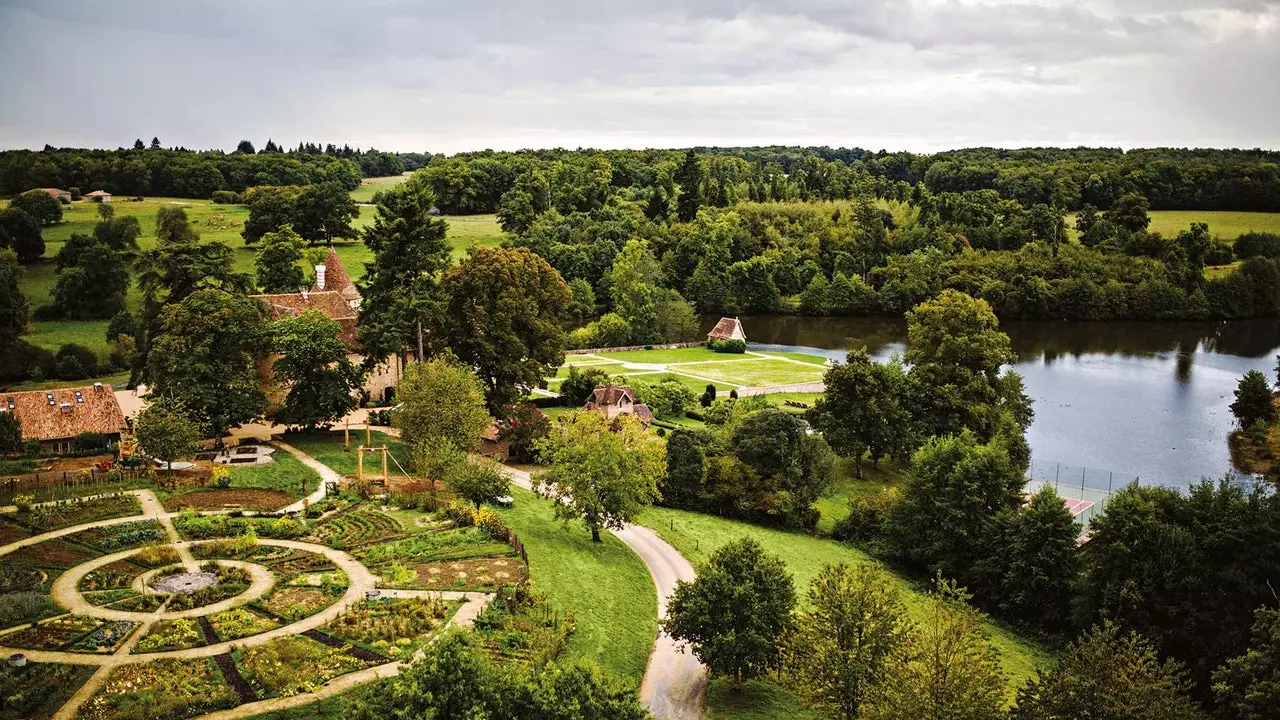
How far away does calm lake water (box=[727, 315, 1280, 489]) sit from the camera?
2072 inches

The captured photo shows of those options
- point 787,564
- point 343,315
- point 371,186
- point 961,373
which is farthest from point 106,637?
point 371,186

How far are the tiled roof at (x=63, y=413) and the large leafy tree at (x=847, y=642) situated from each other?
3268 centimetres

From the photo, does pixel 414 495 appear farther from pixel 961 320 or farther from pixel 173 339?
pixel 961 320

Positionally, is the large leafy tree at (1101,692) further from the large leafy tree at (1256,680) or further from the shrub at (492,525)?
the shrub at (492,525)

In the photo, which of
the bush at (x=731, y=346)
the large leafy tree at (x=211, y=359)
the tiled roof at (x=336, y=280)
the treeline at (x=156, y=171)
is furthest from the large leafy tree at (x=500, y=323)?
the treeline at (x=156, y=171)

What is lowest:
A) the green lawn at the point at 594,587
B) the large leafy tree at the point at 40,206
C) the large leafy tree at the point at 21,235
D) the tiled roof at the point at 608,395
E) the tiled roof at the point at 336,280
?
the green lawn at the point at 594,587

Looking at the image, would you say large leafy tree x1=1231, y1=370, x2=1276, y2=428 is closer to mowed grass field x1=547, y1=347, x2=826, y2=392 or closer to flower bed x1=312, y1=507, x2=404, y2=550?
mowed grass field x1=547, y1=347, x2=826, y2=392

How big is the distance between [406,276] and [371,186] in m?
97.7

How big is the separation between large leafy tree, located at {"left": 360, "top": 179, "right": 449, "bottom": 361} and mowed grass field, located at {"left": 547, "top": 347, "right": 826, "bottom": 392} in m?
16.0

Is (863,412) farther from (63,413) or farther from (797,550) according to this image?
(63,413)

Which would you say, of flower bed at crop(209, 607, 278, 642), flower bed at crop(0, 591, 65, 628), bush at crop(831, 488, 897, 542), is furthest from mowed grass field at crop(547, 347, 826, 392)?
flower bed at crop(0, 591, 65, 628)

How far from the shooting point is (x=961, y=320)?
167 ft

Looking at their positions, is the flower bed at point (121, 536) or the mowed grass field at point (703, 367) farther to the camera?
the mowed grass field at point (703, 367)

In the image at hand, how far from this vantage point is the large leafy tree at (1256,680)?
22.5 m
